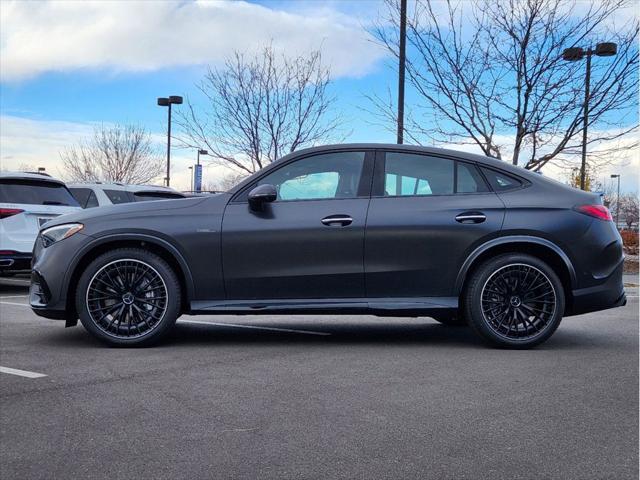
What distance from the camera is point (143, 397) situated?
4695mm

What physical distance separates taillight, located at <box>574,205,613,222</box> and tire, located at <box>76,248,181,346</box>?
3.47m

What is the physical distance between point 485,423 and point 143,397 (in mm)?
2052

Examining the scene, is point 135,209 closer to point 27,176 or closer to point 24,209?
point 24,209

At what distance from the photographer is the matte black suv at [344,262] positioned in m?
6.41

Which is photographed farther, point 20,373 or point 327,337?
point 327,337

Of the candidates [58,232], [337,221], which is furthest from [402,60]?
[58,232]

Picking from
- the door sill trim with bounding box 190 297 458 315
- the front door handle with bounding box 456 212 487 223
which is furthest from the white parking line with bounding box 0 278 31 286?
the front door handle with bounding box 456 212 487 223

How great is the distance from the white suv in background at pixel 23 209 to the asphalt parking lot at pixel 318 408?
4.06 meters

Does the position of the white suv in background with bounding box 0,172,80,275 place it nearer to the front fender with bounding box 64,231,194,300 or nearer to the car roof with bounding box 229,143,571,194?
the front fender with bounding box 64,231,194,300

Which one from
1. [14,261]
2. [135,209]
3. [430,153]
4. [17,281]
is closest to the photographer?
[135,209]

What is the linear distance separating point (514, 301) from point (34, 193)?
7891 mm

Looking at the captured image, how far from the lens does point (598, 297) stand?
649cm

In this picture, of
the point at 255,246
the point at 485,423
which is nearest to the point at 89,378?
the point at 255,246

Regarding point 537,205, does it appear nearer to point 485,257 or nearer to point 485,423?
point 485,257
